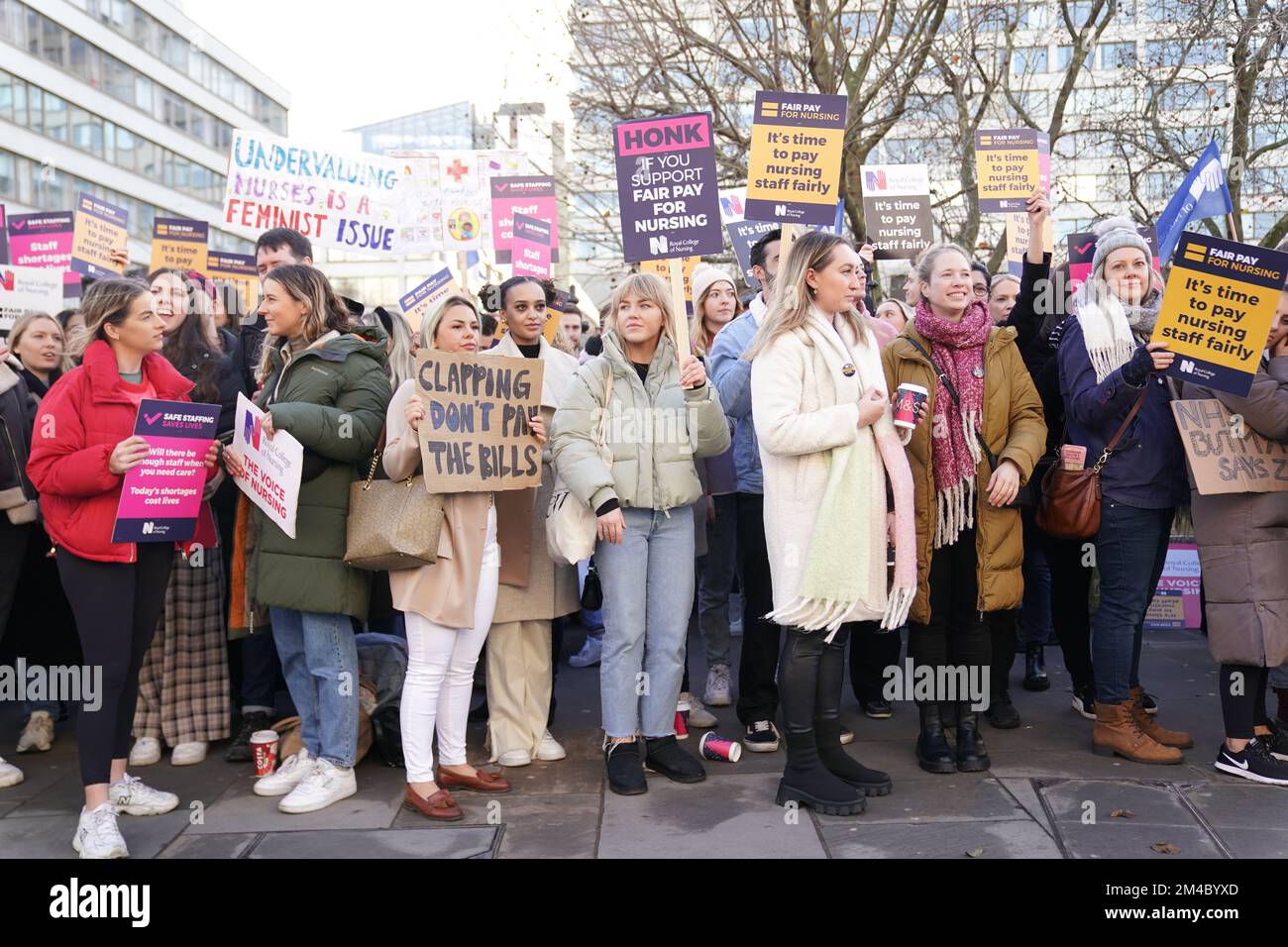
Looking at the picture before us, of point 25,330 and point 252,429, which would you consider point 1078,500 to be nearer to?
point 252,429

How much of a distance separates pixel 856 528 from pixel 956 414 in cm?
86

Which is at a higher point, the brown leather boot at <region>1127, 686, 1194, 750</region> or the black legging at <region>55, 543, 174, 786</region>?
the black legging at <region>55, 543, 174, 786</region>

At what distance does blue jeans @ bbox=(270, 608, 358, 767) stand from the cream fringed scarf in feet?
5.85

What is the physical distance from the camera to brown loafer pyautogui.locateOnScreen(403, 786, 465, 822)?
14.4ft

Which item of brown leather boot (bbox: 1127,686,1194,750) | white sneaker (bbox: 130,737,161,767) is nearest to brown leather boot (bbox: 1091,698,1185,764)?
brown leather boot (bbox: 1127,686,1194,750)

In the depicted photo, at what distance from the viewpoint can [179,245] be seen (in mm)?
8562

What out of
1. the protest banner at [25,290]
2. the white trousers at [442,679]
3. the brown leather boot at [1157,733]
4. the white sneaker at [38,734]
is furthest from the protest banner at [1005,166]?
the white sneaker at [38,734]

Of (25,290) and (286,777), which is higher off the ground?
(25,290)

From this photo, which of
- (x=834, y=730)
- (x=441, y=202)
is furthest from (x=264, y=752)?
(x=441, y=202)

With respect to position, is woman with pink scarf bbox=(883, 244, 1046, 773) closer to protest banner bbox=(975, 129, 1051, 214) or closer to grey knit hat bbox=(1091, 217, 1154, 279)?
grey knit hat bbox=(1091, 217, 1154, 279)

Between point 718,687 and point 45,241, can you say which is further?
point 45,241

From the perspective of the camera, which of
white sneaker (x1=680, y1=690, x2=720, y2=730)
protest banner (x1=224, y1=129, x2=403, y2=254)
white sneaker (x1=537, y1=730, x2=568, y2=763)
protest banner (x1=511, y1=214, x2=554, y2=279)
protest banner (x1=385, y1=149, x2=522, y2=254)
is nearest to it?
white sneaker (x1=537, y1=730, x2=568, y2=763)
